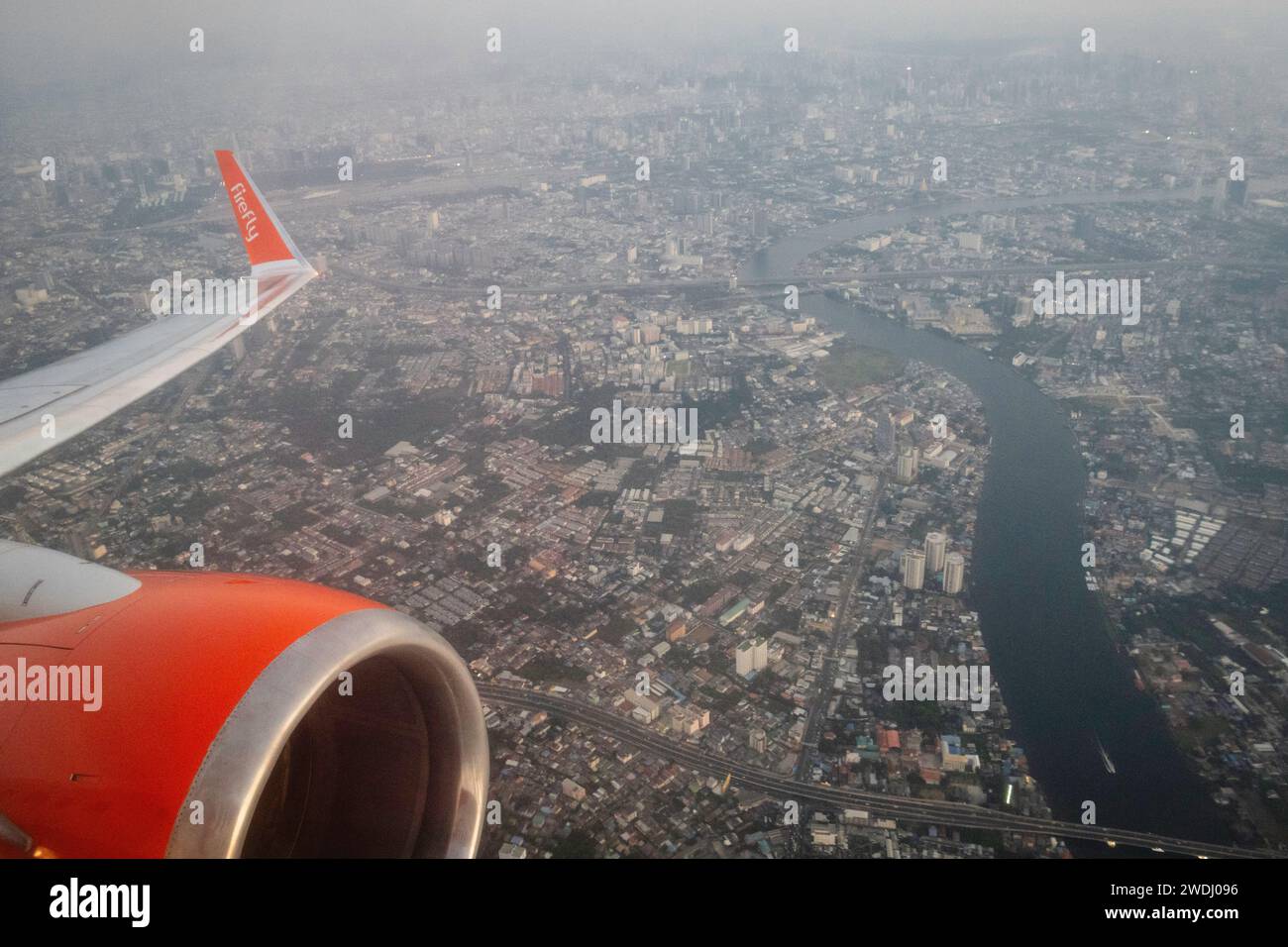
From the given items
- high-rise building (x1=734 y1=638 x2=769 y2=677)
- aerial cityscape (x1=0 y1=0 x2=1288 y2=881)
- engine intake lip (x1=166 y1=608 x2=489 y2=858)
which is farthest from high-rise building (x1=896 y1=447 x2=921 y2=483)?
engine intake lip (x1=166 y1=608 x2=489 y2=858)

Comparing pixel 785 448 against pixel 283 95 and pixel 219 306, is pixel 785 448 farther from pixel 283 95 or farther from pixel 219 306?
pixel 283 95

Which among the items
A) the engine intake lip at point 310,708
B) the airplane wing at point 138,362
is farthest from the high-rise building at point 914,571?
the engine intake lip at point 310,708

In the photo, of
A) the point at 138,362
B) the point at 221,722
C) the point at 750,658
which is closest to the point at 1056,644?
the point at 750,658

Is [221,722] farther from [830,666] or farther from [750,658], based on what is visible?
[830,666]

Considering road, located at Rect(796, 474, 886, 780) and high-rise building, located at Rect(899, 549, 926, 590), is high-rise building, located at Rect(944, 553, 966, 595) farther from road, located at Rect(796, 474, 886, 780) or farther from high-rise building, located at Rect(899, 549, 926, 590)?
road, located at Rect(796, 474, 886, 780)

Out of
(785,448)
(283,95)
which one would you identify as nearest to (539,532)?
(785,448)

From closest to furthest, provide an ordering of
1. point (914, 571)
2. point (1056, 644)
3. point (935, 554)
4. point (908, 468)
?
point (1056, 644)
point (914, 571)
point (935, 554)
point (908, 468)
